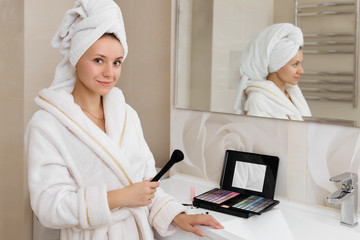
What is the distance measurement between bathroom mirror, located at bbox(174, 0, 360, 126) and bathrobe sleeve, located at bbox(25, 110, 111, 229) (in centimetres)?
70

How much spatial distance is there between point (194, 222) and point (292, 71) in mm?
604

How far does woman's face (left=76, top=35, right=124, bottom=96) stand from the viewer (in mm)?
1185

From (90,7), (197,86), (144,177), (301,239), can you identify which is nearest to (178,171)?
(197,86)

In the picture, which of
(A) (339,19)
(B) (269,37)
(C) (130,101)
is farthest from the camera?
(C) (130,101)

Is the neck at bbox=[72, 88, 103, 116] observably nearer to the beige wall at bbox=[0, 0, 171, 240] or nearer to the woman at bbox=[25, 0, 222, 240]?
the woman at bbox=[25, 0, 222, 240]

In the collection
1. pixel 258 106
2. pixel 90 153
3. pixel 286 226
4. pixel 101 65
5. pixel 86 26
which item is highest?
pixel 86 26

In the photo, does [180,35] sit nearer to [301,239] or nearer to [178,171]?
[178,171]

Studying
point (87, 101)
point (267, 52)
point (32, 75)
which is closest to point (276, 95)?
point (267, 52)

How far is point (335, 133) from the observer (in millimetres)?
1311

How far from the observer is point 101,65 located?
3.95 ft

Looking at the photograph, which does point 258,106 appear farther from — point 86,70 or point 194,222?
point 86,70

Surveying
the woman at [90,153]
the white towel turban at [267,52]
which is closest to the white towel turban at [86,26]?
the woman at [90,153]

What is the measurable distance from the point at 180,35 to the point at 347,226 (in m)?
1.00

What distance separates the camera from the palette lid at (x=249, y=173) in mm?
1461
